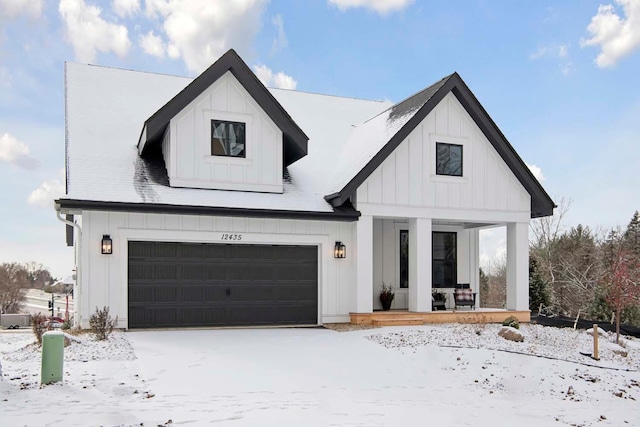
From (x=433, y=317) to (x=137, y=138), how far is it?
961 cm

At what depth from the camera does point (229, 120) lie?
614 inches

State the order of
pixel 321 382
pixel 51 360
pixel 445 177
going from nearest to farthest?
pixel 51 360
pixel 321 382
pixel 445 177

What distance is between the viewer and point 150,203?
13914 mm

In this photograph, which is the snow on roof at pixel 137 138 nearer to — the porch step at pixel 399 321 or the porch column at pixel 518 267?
the porch step at pixel 399 321

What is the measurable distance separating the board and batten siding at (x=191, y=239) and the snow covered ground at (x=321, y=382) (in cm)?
141

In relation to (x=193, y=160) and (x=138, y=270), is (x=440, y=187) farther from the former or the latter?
(x=138, y=270)

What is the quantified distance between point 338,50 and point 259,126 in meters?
5.08

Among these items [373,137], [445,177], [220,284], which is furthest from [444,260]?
[220,284]

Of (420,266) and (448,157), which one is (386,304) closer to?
(420,266)

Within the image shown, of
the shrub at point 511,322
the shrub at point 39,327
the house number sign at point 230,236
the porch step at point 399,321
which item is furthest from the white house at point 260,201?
the shrub at point 511,322

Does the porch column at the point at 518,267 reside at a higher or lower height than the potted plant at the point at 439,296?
higher

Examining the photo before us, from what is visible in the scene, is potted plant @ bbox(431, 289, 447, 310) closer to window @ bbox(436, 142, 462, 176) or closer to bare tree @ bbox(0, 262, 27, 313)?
window @ bbox(436, 142, 462, 176)

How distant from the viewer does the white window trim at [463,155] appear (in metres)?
16.9

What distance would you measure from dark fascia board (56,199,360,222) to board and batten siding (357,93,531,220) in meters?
0.63
